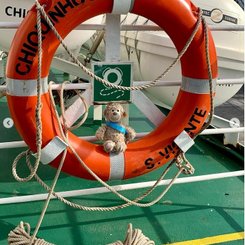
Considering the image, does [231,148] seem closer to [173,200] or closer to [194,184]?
[194,184]

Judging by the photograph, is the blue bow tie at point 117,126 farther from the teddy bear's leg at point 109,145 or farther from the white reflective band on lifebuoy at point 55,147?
the white reflective band on lifebuoy at point 55,147

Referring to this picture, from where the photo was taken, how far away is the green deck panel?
2.09 meters

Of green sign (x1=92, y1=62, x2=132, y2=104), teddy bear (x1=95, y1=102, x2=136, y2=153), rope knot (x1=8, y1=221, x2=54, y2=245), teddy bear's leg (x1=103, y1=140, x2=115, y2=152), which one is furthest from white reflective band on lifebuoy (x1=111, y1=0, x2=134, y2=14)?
rope knot (x1=8, y1=221, x2=54, y2=245)

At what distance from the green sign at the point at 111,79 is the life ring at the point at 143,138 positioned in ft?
0.74

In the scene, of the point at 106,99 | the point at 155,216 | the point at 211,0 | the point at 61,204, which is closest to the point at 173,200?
the point at 155,216

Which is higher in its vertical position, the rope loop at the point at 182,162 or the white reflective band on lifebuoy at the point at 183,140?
the white reflective band on lifebuoy at the point at 183,140

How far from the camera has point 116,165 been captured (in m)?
1.85

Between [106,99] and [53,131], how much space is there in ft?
1.00

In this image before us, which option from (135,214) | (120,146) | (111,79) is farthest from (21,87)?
(135,214)

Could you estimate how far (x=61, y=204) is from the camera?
2.33m

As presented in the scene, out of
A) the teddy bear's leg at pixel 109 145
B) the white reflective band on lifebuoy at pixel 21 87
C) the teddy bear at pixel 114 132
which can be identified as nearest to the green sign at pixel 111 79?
the teddy bear at pixel 114 132

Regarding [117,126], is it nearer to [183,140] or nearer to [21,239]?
[183,140]

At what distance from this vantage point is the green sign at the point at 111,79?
70.8 inches

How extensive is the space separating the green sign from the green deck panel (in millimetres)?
738
